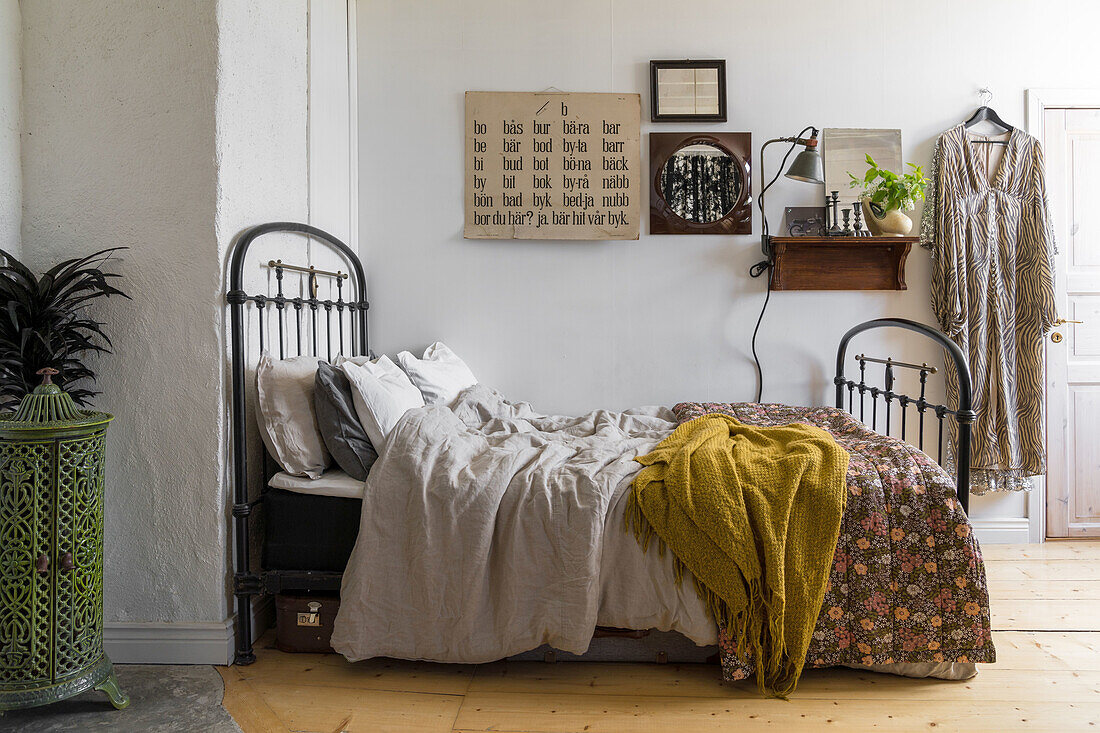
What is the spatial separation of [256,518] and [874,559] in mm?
1762

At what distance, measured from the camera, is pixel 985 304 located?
119 inches

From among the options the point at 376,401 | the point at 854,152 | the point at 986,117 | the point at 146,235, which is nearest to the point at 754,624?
the point at 376,401

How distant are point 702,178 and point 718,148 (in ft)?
0.48

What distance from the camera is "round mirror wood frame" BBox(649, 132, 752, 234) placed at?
3.09 m

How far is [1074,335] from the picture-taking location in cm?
315

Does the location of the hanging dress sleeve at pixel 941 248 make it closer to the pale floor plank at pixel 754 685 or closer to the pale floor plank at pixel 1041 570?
the pale floor plank at pixel 1041 570

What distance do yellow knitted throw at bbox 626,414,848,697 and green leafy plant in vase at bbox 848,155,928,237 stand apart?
147 cm

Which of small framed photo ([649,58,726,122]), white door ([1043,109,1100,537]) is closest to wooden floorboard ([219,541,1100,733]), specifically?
white door ([1043,109,1100,537])

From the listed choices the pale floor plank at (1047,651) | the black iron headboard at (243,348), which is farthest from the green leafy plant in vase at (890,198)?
the black iron headboard at (243,348)

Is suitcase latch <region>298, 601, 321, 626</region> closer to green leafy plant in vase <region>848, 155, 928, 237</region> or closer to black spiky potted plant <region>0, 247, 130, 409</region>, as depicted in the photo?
black spiky potted plant <region>0, 247, 130, 409</region>

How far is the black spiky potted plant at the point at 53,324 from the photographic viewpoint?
178 cm

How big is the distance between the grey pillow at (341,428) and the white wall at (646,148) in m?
1.08

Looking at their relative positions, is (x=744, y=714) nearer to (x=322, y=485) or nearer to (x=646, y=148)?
(x=322, y=485)

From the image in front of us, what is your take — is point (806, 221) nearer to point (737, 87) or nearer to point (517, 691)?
point (737, 87)
